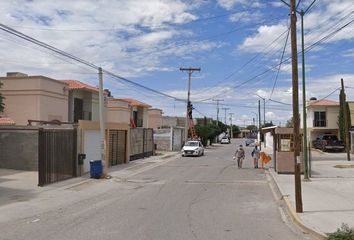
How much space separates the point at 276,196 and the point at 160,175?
1141cm

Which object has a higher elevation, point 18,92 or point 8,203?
point 18,92

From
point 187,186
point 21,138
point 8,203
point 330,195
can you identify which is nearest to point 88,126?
point 21,138

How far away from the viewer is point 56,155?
2528 centimetres

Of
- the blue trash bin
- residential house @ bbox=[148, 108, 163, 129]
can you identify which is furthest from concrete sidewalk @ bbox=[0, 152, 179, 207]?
residential house @ bbox=[148, 108, 163, 129]

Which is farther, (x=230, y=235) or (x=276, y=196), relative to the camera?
(x=276, y=196)

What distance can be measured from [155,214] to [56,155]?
11836mm

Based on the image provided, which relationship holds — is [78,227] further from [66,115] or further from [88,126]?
[66,115]

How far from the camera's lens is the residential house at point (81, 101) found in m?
49.2

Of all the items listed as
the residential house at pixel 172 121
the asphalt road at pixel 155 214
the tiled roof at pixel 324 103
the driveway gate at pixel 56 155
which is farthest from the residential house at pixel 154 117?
the asphalt road at pixel 155 214

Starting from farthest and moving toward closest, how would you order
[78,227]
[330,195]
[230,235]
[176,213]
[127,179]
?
[127,179] < [330,195] < [176,213] < [78,227] < [230,235]

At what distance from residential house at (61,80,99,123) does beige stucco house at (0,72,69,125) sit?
18.6ft

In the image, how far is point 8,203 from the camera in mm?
17438

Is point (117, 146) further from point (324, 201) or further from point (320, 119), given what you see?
point (320, 119)

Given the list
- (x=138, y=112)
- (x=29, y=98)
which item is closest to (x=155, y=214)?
(x=29, y=98)
